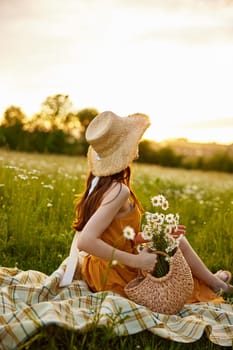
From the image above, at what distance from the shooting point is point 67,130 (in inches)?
612

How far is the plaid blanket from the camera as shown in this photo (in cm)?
331

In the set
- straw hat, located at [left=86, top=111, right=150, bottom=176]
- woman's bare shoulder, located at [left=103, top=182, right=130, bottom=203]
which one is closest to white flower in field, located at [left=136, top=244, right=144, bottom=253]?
woman's bare shoulder, located at [left=103, top=182, right=130, bottom=203]

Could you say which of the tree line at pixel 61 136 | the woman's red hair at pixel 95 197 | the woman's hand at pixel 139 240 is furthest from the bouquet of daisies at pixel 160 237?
the tree line at pixel 61 136

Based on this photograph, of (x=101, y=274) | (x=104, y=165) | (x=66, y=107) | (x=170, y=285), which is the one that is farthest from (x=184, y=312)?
(x=66, y=107)

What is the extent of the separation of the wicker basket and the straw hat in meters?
0.66

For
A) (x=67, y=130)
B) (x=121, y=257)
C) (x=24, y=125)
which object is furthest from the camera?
(x=67, y=130)

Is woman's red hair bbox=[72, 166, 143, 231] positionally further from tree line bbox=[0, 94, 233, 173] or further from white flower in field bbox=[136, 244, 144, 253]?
tree line bbox=[0, 94, 233, 173]

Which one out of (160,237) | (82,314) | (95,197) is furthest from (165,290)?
(95,197)

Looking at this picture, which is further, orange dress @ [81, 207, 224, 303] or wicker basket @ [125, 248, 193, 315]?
orange dress @ [81, 207, 224, 303]

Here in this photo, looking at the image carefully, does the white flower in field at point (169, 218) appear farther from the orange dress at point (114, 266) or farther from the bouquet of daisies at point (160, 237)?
the orange dress at point (114, 266)

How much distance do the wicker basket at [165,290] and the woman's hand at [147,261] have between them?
0.04 m

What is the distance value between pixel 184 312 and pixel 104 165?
3.31 ft

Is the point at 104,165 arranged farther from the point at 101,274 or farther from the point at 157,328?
the point at 157,328

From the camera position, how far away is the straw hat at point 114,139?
4.07 m
